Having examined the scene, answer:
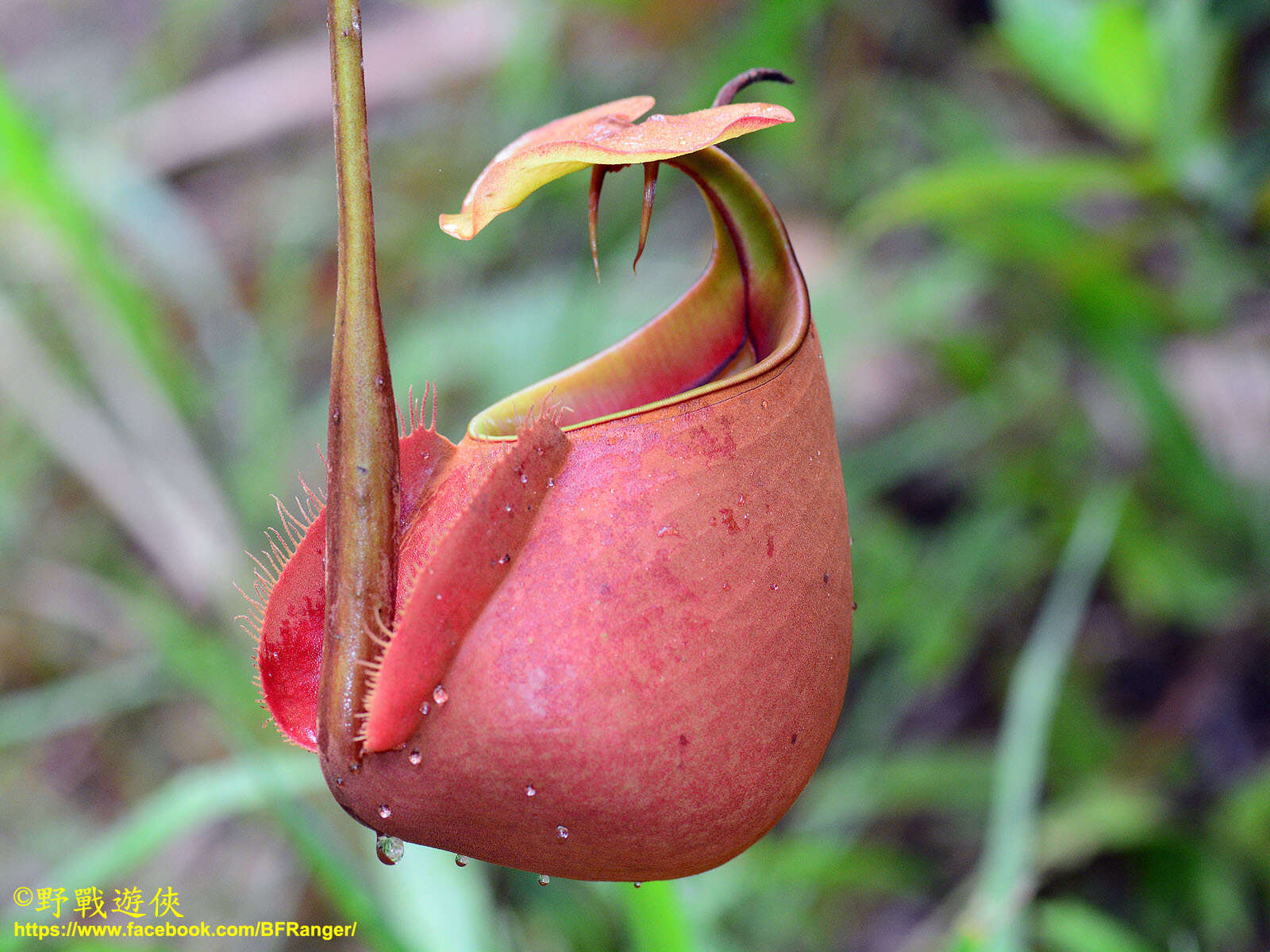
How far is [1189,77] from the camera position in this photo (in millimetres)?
1303

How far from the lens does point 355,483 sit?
1.57 ft

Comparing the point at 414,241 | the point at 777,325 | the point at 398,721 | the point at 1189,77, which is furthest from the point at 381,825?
the point at 414,241

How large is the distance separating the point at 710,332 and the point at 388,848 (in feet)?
1.15

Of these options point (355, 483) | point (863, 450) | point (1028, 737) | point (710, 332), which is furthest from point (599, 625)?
point (863, 450)

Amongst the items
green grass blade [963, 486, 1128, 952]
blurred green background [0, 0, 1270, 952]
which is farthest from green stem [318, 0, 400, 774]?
green grass blade [963, 486, 1128, 952]

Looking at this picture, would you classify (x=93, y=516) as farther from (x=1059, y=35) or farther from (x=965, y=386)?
(x=1059, y=35)

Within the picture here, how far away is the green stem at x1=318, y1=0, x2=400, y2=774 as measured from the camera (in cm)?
45

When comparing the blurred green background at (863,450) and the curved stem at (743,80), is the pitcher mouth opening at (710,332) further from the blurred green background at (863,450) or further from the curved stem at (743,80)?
the blurred green background at (863,450)

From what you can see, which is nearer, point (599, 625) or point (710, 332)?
point (599, 625)

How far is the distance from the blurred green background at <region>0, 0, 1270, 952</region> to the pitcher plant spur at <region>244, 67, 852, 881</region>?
0.36 m

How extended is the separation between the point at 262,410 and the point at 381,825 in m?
2.01

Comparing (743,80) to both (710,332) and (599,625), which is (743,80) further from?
(599,625)

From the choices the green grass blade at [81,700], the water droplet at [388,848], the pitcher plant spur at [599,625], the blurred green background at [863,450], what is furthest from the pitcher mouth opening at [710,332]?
the green grass blade at [81,700]

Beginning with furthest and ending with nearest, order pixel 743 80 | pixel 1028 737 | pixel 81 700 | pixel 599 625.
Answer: pixel 81 700 < pixel 1028 737 < pixel 743 80 < pixel 599 625
